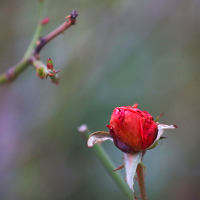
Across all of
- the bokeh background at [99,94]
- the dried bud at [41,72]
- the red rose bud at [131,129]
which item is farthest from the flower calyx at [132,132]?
the bokeh background at [99,94]

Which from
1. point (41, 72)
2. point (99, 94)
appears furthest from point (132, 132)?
point (99, 94)

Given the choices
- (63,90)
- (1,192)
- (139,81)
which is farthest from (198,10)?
(1,192)

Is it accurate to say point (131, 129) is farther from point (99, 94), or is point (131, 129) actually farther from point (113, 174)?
point (99, 94)

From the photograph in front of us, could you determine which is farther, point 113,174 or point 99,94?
point 99,94

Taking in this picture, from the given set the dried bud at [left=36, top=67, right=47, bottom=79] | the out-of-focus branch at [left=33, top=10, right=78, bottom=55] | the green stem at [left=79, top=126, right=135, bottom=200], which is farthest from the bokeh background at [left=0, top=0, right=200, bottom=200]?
the dried bud at [left=36, top=67, right=47, bottom=79]

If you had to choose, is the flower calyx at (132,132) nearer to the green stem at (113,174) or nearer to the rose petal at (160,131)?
the rose petal at (160,131)

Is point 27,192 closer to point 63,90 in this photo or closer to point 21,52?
point 63,90

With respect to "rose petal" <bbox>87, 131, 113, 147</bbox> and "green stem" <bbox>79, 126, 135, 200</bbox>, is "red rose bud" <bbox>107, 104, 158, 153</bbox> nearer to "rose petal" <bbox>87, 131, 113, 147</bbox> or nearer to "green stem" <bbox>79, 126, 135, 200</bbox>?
"rose petal" <bbox>87, 131, 113, 147</bbox>
